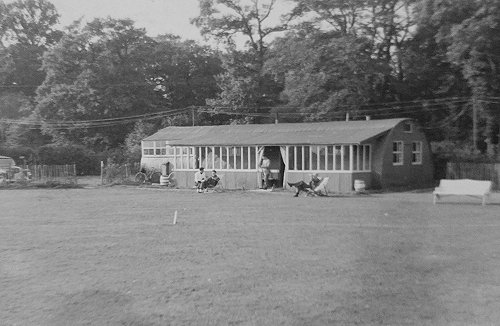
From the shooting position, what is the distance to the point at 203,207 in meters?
20.2

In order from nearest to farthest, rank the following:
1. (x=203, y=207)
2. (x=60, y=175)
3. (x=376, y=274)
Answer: (x=376, y=274) < (x=203, y=207) < (x=60, y=175)

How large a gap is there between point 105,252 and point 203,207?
945 centimetres

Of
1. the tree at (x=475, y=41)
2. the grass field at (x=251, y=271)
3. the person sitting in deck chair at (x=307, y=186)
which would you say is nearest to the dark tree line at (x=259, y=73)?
the tree at (x=475, y=41)

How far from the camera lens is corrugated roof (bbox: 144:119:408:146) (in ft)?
102

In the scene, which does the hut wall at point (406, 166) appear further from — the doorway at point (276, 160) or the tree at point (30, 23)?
the tree at point (30, 23)

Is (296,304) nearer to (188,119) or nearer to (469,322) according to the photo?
(469,322)

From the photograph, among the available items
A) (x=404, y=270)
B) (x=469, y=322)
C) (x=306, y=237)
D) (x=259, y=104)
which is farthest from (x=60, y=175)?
(x=469, y=322)

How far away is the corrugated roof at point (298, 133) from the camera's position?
31.0m

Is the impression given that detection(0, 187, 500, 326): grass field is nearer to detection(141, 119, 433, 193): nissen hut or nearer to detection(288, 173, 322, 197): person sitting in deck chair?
detection(288, 173, 322, 197): person sitting in deck chair

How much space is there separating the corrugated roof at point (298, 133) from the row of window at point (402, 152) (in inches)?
53.3

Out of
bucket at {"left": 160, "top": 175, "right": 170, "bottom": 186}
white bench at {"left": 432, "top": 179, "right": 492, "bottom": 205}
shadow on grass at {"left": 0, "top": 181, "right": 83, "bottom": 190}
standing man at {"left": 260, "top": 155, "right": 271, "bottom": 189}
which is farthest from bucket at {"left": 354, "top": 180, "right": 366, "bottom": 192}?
shadow on grass at {"left": 0, "top": 181, "right": 83, "bottom": 190}

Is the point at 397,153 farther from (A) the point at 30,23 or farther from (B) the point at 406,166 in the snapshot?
(A) the point at 30,23

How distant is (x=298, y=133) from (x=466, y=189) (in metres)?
13.6

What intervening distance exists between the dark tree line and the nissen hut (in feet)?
20.1
